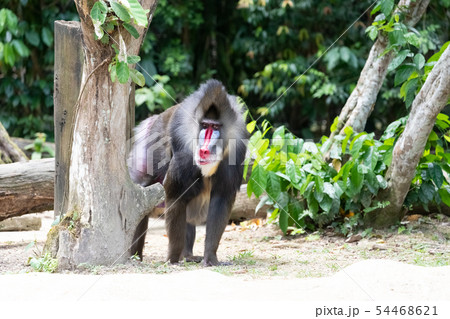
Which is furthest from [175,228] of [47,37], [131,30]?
[47,37]

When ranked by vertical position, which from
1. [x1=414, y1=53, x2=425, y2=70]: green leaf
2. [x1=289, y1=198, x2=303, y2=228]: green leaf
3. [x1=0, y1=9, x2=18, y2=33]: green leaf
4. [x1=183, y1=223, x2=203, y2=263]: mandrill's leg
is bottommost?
[x1=183, y1=223, x2=203, y2=263]: mandrill's leg

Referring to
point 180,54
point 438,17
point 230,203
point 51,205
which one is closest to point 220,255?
point 230,203

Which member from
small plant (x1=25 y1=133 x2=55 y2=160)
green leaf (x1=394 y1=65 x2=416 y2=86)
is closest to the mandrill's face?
green leaf (x1=394 y1=65 x2=416 y2=86)

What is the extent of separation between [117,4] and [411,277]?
2204mm

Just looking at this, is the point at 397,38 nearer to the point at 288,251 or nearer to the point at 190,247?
the point at 288,251

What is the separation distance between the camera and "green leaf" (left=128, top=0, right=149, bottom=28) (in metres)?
3.53

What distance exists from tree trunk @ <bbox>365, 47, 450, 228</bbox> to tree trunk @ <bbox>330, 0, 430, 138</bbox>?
676 millimetres

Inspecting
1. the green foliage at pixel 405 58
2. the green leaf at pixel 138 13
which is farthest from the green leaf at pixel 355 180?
the green leaf at pixel 138 13

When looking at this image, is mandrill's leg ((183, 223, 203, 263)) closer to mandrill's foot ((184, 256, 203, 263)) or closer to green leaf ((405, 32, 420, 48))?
mandrill's foot ((184, 256, 203, 263))

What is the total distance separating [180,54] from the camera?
31.6 feet

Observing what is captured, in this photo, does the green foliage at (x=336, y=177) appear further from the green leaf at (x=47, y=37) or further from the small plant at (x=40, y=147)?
the green leaf at (x=47, y=37)

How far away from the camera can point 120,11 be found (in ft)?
11.7

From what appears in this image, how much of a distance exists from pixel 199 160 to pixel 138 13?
114 centimetres

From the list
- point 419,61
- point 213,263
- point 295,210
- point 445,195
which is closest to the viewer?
point 213,263
